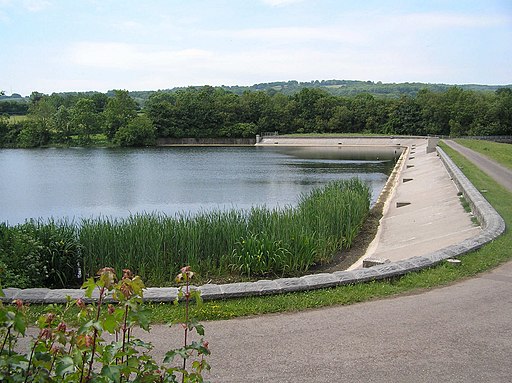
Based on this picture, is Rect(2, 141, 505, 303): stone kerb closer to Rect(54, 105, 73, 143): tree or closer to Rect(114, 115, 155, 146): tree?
Rect(114, 115, 155, 146): tree

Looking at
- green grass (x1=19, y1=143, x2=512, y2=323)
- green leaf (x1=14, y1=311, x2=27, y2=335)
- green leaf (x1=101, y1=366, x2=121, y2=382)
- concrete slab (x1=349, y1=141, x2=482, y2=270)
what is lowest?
concrete slab (x1=349, y1=141, x2=482, y2=270)

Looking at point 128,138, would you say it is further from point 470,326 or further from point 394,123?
point 470,326

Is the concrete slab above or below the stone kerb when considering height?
below

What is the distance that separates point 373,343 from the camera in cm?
453

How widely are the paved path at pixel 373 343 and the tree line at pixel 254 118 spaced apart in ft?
237

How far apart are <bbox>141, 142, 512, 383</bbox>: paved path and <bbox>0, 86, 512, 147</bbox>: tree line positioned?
72.3 m

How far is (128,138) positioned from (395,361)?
73.5 m

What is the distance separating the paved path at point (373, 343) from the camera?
397cm

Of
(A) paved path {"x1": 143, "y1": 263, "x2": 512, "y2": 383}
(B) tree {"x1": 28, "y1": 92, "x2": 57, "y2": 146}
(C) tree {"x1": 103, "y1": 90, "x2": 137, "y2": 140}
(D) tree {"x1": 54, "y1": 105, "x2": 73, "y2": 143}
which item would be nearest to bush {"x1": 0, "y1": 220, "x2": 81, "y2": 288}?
(A) paved path {"x1": 143, "y1": 263, "x2": 512, "y2": 383}

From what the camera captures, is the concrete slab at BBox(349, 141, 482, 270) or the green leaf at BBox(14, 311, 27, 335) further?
the concrete slab at BBox(349, 141, 482, 270)

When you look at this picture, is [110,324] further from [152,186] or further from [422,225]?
[152,186]

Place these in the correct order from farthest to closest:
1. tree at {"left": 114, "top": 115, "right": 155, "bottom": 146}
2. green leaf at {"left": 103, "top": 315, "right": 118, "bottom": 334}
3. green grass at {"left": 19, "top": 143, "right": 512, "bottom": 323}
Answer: tree at {"left": 114, "top": 115, "right": 155, "bottom": 146}
green grass at {"left": 19, "top": 143, "right": 512, "bottom": 323}
green leaf at {"left": 103, "top": 315, "right": 118, "bottom": 334}

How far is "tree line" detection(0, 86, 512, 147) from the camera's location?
3044 inches

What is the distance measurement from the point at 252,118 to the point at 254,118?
0.46 m
